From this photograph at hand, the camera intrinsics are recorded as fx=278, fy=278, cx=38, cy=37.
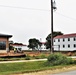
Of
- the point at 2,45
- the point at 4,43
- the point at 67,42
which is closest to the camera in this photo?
the point at 2,45

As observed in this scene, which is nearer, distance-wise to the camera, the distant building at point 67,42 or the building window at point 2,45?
the building window at point 2,45

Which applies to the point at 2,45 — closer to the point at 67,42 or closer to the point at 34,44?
the point at 67,42

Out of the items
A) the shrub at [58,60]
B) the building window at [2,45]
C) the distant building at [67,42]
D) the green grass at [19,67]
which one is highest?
the distant building at [67,42]

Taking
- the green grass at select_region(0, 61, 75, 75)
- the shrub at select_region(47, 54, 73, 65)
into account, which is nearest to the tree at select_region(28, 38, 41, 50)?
the shrub at select_region(47, 54, 73, 65)

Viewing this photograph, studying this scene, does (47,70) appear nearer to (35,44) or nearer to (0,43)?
(0,43)

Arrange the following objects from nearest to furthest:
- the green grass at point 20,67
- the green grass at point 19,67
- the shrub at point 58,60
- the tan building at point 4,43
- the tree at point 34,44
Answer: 1. the green grass at point 20,67
2. the green grass at point 19,67
3. the shrub at point 58,60
4. the tan building at point 4,43
5. the tree at point 34,44

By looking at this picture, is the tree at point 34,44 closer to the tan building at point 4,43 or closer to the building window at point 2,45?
the tan building at point 4,43

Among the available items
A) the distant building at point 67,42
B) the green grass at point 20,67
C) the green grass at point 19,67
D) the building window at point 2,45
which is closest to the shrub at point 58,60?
the green grass at point 20,67

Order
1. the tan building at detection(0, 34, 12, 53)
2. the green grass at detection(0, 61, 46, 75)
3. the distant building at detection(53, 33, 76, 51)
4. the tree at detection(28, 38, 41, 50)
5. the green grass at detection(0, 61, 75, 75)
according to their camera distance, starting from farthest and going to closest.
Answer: the tree at detection(28, 38, 41, 50)
the distant building at detection(53, 33, 76, 51)
the tan building at detection(0, 34, 12, 53)
the green grass at detection(0, 61, 46, 75)
the green grass at detection(0, 61, 75, 75)

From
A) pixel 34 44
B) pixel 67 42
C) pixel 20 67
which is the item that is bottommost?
pixel 20 67

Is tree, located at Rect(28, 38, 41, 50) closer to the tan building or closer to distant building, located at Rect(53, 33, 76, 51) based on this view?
distant building, located at Rect(53, 33, 76, 51)

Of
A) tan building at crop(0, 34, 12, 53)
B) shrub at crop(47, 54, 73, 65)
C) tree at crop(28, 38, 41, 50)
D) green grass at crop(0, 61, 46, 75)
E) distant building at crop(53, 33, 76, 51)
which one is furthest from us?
tree at crop(28, 38, 41, 50)

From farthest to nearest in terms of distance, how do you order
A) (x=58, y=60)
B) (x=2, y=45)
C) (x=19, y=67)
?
(x=2, y=45), (x=58, y=60), (x=19, y=67)

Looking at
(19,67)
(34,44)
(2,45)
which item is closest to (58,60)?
(19,67)
